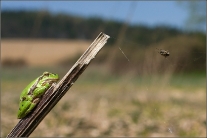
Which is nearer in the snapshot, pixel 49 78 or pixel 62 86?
pixel 62 86

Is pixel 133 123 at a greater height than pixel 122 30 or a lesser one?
lesser

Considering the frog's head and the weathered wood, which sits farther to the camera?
the frog's head

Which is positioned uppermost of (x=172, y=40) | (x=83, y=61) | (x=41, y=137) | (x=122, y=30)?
(x=172, y=40)

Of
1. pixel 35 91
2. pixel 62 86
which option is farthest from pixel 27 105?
pixel 62 86

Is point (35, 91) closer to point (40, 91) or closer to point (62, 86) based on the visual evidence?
point (40, 91)

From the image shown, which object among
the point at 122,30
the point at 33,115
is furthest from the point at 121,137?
the point at 33,115

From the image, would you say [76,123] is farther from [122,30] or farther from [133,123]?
[122,30]

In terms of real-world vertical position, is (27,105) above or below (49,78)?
below
